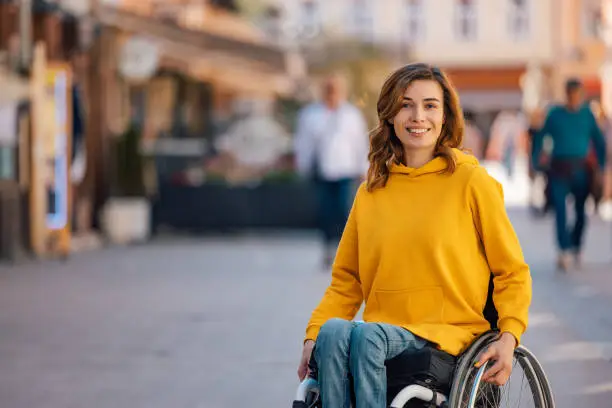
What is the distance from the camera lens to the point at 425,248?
13.3 ft

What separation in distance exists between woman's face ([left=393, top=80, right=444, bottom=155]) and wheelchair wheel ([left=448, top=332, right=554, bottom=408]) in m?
0.59

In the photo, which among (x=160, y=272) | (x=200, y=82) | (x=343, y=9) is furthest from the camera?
(x=343, y=9)

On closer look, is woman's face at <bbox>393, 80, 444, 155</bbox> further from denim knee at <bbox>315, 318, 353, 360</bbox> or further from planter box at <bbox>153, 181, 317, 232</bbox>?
planter box at <bbox>153, 181, 317, 232</bbox>

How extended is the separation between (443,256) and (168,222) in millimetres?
15409

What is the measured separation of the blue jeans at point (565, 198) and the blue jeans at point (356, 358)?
9028mm

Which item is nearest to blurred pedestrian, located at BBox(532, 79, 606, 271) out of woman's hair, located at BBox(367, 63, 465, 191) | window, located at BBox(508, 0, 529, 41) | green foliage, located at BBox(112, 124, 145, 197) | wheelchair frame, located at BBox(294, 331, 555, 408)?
green foliage, located at BBox(112, 124, 145, 197)

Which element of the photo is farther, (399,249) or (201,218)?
(201,218)

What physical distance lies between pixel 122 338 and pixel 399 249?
4960 millimetres

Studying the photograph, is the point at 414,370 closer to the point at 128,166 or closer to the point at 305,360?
the point at 305,360

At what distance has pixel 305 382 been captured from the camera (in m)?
4.00

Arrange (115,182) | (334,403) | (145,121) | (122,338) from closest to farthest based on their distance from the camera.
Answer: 1. (334,403)
2. (122,338)
3. (115,182)
4. (145,121)

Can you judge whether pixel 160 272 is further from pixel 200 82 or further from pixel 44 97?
pixel 200 82

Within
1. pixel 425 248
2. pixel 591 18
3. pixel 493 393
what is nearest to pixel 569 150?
pixel 493 393

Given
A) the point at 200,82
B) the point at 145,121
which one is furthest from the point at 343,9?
the point at 145,121
